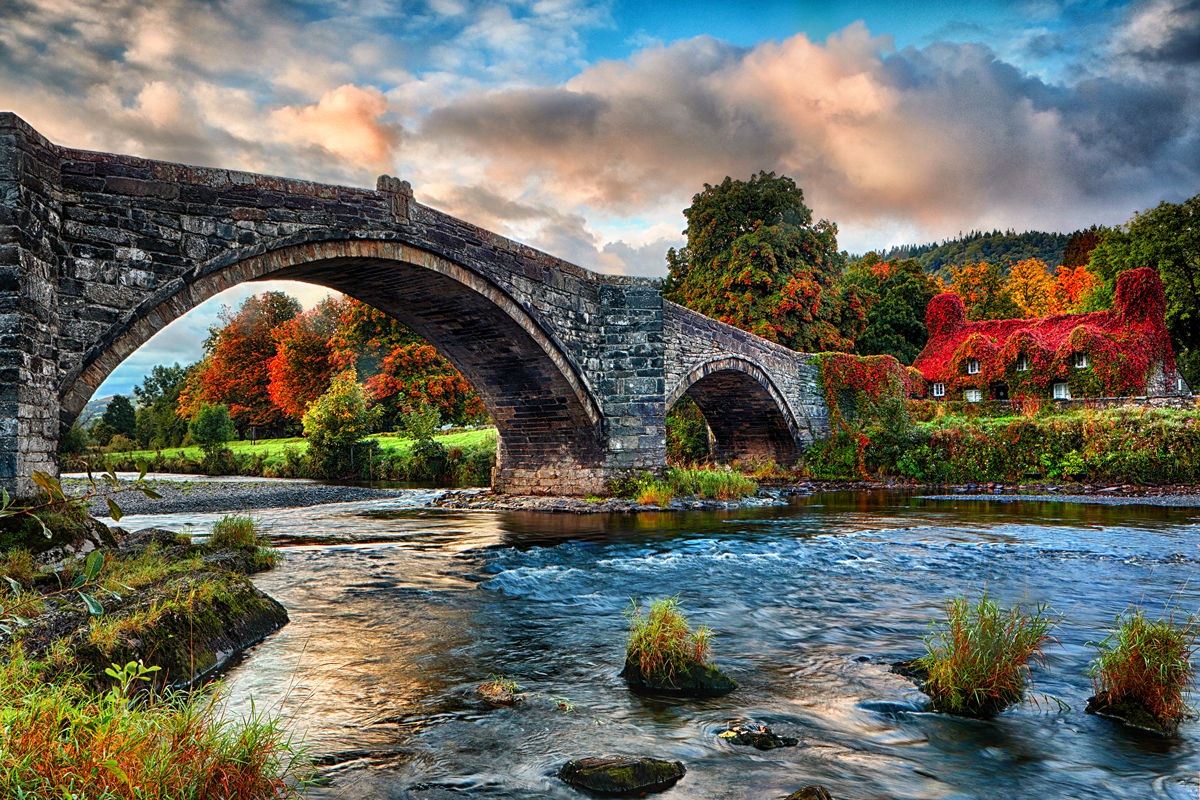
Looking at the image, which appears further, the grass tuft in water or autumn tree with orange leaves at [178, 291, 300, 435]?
autumn tree with orange leaves at [178, 291, 300, 435]

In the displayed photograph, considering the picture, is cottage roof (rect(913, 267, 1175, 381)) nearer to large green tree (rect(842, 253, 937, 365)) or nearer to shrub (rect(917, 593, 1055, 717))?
large green tree (rect(842, 253, 937, 365))

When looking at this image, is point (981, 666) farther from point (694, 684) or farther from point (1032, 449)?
point (1032, 449)

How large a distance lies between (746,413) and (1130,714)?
19.4m

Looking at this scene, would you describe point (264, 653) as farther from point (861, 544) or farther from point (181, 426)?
point (181, 426)

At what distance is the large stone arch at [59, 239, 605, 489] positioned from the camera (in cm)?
805

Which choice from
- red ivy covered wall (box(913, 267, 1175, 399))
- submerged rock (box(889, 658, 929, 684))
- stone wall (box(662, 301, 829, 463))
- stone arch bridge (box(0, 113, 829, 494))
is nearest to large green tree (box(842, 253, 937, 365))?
red ivy covered wall (box(913, 267, 1175, 399))

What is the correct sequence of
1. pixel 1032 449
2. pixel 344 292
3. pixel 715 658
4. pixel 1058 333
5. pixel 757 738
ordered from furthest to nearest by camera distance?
pixel 1058 333 → pixel 1032 449 → pixel 344 292 → pixel 715 658 → pixel 757 738

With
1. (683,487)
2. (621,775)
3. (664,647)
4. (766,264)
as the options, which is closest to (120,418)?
(766,264)

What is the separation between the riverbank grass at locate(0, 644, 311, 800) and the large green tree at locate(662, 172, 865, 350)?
25056mm

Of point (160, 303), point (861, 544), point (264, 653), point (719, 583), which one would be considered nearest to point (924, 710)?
point (719, 583)

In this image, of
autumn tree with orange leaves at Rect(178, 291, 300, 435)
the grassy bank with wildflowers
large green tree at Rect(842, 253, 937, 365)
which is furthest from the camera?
autumn tree with orange leaves at Rect(178, 291, 300, 435)

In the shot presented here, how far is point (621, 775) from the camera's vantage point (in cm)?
316

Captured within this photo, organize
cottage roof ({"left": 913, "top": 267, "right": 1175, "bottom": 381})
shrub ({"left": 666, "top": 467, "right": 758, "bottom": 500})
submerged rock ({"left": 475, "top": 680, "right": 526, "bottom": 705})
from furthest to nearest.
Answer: cottage roof ({"left": 913, "top": 267, "right": 1175, "bottom": 381}) → shrub ({"left": 666, "top": 467, "right": 758, "bottom": 500}) → submerged rock ({"left": 475, "top": 680, "right": 526, "bottom": 705})

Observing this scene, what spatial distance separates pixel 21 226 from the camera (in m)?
6.89
